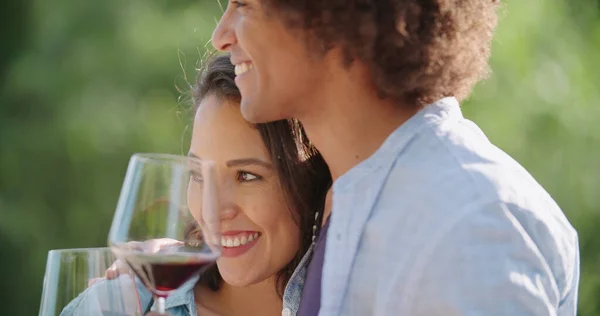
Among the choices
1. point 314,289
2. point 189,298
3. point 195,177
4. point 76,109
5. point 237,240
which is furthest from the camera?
point 76,109

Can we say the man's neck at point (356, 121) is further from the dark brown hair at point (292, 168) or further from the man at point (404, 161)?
the dark brown hair at point (292, 168)

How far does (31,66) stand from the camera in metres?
4.75

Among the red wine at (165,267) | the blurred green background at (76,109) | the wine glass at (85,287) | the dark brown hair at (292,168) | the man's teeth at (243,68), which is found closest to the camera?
the red wine at (165,267)

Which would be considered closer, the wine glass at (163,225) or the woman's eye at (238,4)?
the wine glass at (163,225)

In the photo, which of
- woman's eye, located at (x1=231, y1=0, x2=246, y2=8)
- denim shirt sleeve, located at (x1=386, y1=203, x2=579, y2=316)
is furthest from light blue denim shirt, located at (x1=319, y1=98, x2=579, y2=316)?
woman's eye, located at (x1=231, y1=0, x2=246, y2=8)

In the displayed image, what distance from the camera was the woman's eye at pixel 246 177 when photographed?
2732 mm

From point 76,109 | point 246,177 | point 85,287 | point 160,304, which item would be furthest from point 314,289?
point 76,109

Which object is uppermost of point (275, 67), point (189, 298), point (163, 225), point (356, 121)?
point (275, 67)

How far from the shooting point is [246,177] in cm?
274

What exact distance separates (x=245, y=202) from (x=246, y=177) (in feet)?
0.30

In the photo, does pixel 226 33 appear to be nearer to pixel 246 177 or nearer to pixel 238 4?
pixel 238 4

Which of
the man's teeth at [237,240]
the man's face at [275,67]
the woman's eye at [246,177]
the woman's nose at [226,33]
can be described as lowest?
the man's teeth at [237,240]

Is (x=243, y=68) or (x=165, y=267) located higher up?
(x=243, y=68)

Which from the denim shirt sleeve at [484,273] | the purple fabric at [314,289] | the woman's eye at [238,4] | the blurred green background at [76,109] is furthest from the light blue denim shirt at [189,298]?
the blurred green background at [76,109]
